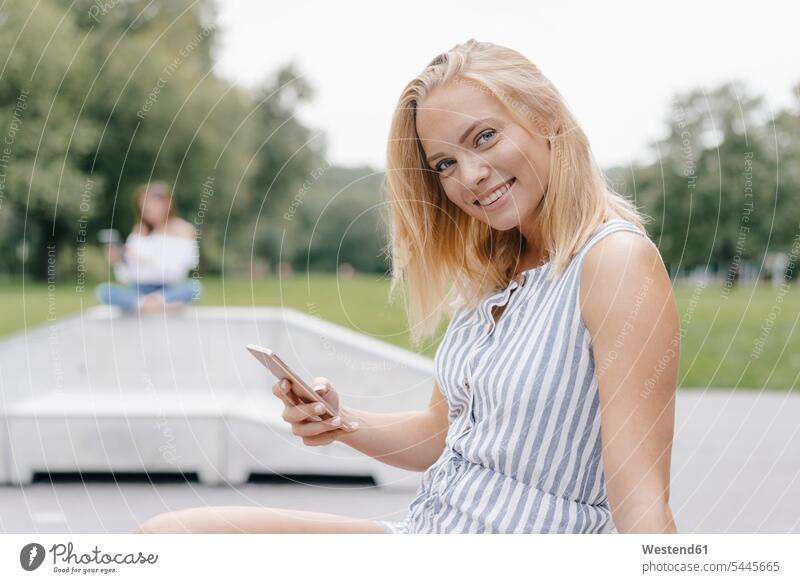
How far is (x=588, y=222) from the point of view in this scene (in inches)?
35.7

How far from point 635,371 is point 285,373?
1.16 feet

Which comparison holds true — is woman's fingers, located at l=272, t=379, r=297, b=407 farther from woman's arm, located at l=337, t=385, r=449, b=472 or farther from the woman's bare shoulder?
the woman's bare shoulder

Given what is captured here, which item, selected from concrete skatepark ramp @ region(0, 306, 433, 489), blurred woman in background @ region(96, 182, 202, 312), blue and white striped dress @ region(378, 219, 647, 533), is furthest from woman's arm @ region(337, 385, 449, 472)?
blurred woman in background @ region(96, 182, 202, 312)

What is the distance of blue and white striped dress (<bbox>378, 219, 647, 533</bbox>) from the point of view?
2.87 feet

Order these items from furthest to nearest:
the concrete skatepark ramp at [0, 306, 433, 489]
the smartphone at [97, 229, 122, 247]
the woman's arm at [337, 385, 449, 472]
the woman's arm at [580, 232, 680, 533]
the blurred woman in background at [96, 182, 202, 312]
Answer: the blurred woman in background at [96, 182, 202, 312] < the smartphone at [97, 229, 122, 247] < the concrete skatepark ramp at [0, 306, 433, 489] < the woman's arm at [337, 385, 449, 472] < the woman's arm at [580, 232, 680, 533]

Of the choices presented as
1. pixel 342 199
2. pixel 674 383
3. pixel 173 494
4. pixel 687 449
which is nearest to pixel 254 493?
pixel 173 494

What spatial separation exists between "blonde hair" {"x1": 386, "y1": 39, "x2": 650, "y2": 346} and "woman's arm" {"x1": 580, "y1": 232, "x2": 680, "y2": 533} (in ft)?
0.24

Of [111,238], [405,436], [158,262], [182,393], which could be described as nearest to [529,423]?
[405,436]

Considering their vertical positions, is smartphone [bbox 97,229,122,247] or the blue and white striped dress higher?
the blue and white striped dress

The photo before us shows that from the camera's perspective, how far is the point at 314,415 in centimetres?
101

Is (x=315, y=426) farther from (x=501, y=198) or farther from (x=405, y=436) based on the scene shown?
(x=501, y=198)

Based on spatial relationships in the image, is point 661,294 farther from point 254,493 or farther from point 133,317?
point 133,317

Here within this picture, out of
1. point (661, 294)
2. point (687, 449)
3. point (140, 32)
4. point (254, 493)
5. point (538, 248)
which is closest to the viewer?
point (661, 294)

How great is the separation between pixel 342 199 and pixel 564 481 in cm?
79
